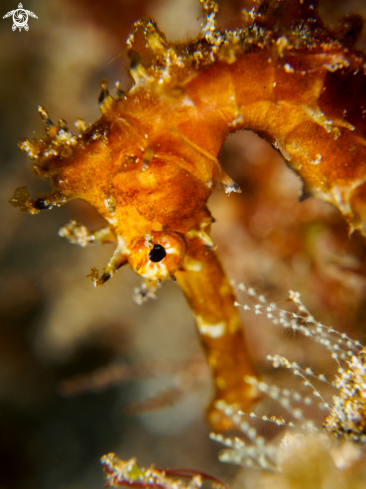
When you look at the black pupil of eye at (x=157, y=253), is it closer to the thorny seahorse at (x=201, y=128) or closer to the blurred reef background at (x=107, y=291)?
the thorny seahorse at (x=201, y=128)

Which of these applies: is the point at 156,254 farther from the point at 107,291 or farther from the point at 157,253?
the point at 107,291

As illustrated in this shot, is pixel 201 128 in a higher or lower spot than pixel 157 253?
higher

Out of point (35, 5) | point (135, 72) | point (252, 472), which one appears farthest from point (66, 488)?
point (35, 5)

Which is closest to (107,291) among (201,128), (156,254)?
(156,254)

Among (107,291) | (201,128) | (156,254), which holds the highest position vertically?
(201,128)

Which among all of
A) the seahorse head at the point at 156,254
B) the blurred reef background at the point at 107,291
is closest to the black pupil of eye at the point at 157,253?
the seahorse head at the point at 156,254

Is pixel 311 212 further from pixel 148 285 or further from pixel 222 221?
pixel 148 285

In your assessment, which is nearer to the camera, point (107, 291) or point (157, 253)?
point (157, 253)

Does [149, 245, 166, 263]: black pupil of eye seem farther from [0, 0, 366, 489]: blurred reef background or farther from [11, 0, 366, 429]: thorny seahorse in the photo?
[0, 0, 366, 489]: blurred reef background
